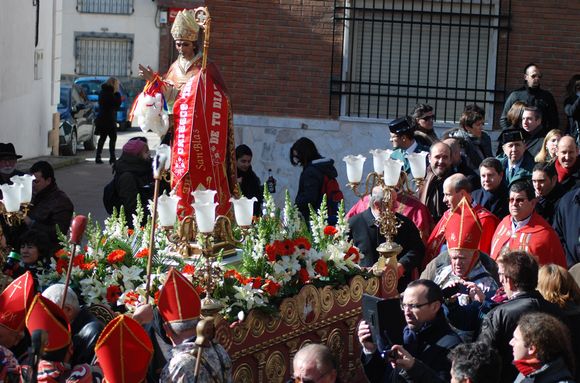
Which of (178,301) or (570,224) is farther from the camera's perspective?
(570,224)

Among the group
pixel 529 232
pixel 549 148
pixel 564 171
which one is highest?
pixel 549 148

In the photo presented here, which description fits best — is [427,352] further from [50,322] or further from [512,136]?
[512,136]

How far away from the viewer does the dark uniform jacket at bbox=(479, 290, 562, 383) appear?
6.88 metres

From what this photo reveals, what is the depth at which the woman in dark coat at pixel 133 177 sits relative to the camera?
11.8 meters

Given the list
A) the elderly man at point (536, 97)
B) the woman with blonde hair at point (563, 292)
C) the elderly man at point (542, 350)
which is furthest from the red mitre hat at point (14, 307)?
the elderly man at point (536, 97)

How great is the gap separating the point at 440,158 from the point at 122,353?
5.08 metres

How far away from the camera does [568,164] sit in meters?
10.9

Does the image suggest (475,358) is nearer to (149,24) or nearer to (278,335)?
(278,335)

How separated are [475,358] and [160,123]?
4304mm

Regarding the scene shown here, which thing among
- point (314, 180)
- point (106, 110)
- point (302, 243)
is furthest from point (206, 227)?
point (106, 110)

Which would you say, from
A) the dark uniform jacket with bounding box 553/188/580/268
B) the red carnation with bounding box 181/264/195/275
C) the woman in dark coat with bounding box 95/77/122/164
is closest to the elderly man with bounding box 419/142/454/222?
the dark uniform jacket with bounding box 553/188/580/268

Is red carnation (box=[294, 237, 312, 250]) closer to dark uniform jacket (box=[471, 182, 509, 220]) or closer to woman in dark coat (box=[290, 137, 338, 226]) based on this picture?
dark uniform jacket (box=[471, 182, 509, 220])

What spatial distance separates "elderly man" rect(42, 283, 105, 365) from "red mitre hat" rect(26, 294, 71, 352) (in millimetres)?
370

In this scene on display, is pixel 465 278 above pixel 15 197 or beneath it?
beneath
